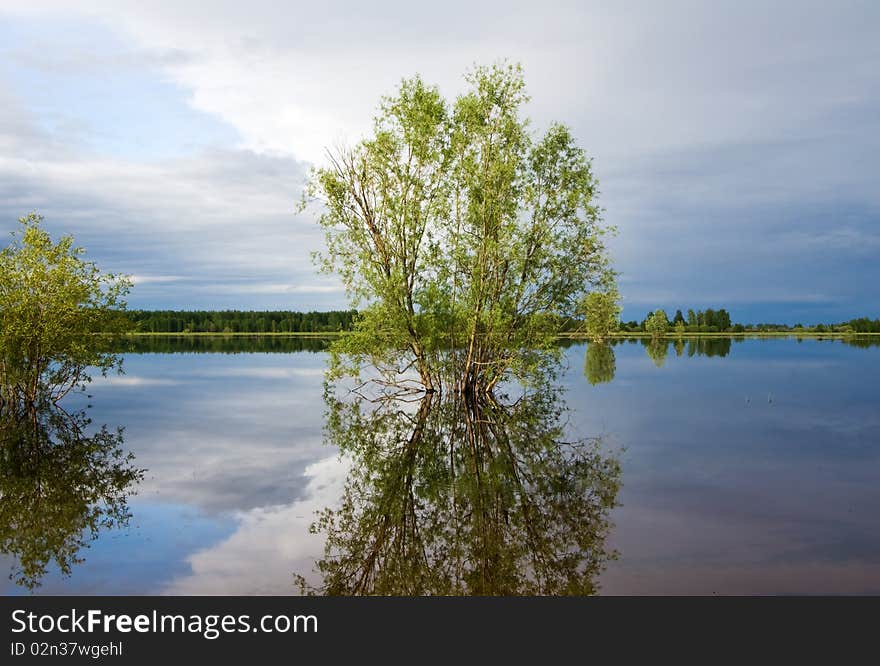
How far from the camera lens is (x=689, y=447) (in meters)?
20.2

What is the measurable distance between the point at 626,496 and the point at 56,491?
1237 cm

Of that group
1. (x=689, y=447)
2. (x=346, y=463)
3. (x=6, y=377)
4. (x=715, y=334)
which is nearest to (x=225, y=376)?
(x=6, y=377)

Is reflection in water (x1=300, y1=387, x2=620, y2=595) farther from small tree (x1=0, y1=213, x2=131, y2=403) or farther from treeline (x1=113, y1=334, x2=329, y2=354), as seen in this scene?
treeline (x1=113, y1=334, x2=329, y2=354)

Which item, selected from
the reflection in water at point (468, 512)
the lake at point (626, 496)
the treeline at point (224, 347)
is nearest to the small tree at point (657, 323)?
the treeline at point (224, 347)

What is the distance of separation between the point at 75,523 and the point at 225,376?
38691 mm

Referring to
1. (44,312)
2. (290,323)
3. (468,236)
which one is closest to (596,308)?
(468,236)

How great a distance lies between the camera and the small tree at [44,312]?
84.9ft

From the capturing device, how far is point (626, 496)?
14.1 m

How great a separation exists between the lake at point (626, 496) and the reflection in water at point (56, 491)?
8.4 inches

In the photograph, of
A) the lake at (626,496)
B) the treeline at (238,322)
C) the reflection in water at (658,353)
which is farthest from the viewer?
the treeline at (238,322)

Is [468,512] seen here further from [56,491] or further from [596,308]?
[596,308]

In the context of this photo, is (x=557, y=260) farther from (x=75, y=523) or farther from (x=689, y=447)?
(x=75, y=523)

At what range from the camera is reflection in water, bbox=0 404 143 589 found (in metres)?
10.6

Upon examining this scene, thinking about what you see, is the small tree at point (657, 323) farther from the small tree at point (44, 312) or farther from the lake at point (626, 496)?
the small tree at point (44, 312)
